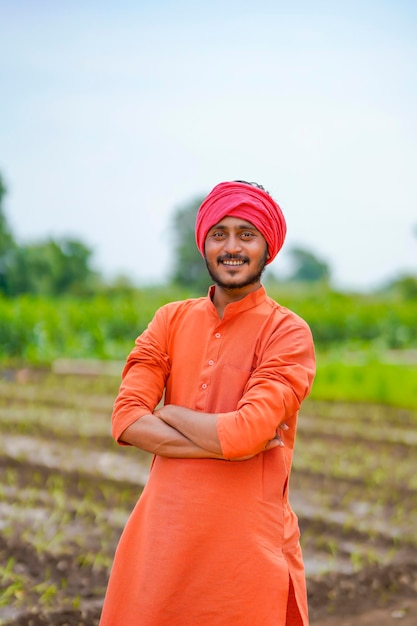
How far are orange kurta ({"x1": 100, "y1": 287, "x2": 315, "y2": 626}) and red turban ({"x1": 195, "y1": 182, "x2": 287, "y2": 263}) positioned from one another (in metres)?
0.17

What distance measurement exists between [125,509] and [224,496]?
2.78m

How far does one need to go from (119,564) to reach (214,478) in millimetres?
355

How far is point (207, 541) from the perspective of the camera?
1.88m

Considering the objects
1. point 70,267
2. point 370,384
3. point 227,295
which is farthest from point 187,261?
point 227,295

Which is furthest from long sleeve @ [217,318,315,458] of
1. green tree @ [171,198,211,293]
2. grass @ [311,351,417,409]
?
green tree @ [171,198,211,293]

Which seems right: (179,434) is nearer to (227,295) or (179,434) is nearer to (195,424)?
(195,424)

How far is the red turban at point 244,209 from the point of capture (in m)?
1.91

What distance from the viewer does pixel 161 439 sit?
1.90 m

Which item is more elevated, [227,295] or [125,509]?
[227,295]

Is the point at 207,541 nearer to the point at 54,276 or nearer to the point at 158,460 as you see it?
the point at 158,460

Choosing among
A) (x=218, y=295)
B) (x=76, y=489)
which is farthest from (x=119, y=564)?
(x=76, y=489)

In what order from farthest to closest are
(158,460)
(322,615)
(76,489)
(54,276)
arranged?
1. (54,276)
2. (76,489)
3. (322,615)
4. (158,460)

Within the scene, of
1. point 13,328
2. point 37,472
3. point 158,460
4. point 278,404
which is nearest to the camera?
point 278,404

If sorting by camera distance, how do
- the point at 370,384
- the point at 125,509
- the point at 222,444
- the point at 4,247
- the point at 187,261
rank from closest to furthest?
1. the point at 222,444
2. the point at 125,509
3. the point at 370,384
4. the point at 4,247
5. the point at 187,261
